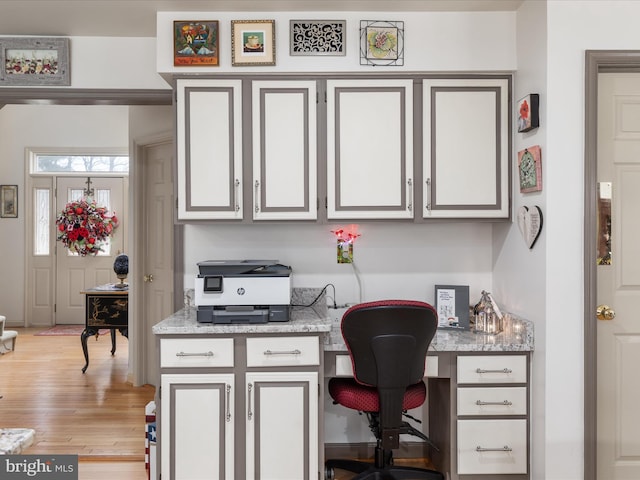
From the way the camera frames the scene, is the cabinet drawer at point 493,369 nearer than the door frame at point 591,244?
No

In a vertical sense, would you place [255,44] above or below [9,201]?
above

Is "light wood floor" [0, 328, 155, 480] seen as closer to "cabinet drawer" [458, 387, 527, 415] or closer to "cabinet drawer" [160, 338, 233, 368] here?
"cabinet drawer" [160, 338, 233, 368]

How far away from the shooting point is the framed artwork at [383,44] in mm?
2727

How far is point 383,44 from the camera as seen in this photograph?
2730 mm

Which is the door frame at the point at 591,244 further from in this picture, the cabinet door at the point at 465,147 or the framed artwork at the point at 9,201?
the framed artwork at the point at 9,201

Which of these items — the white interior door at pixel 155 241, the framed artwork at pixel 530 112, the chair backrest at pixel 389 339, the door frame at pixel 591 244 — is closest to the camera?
the chair backrest at pixel 389 339

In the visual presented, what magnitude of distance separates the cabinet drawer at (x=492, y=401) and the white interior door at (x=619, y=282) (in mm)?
359

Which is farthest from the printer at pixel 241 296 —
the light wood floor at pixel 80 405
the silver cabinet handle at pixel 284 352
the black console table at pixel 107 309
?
the black console table at pixel 107 309

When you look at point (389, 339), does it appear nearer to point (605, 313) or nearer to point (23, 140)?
point (605, 313)

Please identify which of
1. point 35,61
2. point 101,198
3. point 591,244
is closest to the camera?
point 591,244

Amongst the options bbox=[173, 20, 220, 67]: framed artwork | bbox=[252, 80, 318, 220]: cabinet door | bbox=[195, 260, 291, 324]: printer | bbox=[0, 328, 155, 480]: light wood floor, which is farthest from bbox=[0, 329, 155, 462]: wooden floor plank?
bbox=[173, 20, 220, 67]: framed artwork

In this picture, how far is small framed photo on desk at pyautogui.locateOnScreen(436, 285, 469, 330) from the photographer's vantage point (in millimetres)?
2869

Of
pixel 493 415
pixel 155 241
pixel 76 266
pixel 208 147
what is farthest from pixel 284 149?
pixel 76 266

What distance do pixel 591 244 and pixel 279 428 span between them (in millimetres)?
1717
